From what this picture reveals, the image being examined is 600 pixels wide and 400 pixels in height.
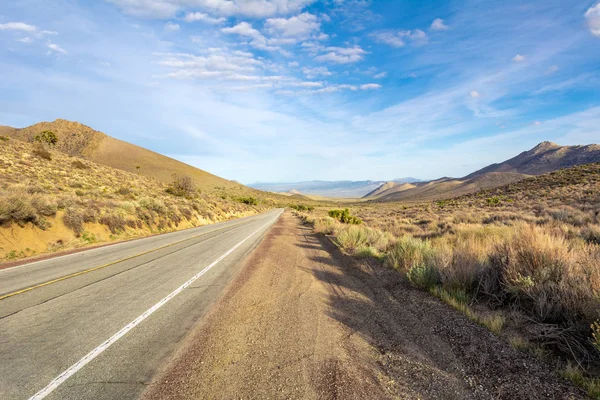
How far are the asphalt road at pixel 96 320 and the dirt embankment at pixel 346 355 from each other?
0.47 m

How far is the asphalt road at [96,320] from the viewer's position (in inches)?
136

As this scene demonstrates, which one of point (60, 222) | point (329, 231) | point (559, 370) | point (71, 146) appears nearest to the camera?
point (559, 370)

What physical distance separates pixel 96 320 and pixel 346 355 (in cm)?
450

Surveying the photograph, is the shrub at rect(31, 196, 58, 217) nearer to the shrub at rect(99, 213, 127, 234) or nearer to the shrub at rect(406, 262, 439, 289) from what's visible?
the shrub at rect(99, 213, 127, 234)

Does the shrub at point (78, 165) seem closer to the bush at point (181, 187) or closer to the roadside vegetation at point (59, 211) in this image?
the roadside vegetation at point (59, 211)

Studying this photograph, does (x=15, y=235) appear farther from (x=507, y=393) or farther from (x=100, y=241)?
(x=507, y=393)

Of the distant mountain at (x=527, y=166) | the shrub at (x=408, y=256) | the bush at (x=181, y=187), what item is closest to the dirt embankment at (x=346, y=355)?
the shrub at (x=408, y=256)

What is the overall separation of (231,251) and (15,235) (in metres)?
9.98

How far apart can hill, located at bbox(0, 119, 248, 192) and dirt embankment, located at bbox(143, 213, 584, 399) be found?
309 ft

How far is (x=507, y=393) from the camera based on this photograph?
3076mm

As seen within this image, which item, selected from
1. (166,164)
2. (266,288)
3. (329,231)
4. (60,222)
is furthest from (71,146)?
(266,288)

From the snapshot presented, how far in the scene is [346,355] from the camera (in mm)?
3928

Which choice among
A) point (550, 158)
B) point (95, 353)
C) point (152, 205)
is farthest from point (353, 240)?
point (550, 158)

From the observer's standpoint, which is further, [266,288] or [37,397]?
[266,288]
